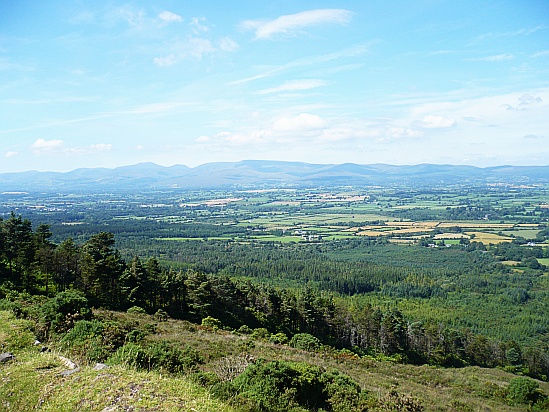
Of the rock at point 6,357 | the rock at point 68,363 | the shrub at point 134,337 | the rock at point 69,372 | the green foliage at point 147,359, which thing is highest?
the rock at point 69,372

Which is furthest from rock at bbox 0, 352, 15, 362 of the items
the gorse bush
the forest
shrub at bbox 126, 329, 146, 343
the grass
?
the gorse bush

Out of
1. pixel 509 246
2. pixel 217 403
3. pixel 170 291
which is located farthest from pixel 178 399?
pixel 509 246

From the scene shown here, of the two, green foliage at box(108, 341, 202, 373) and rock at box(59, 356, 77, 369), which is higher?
rock at box(59, 356, 77, 369)

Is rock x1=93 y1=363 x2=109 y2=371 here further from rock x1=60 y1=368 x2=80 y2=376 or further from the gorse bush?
the gorse bush

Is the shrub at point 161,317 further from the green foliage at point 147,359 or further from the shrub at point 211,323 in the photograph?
the green foliage at point 147,359

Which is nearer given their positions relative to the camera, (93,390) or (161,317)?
(93,390)

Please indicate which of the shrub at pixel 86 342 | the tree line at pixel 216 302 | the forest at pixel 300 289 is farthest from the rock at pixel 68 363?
the tree line at pixel 216 302

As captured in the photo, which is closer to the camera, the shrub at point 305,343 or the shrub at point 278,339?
the shrub at point 305,343

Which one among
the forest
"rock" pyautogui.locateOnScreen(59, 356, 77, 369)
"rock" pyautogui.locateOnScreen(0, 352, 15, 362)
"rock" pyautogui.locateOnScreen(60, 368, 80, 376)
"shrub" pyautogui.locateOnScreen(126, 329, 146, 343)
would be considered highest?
"rock" pyautogui.locateOnScreen(60, 368, 80, 376)

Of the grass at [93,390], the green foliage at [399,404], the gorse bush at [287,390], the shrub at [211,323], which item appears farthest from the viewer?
the shrub at [211,323]

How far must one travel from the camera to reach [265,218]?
476 feet

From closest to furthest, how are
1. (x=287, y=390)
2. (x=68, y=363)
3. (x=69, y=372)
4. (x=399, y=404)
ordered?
(x=69, y=372), (x=68, y=363), (x=287, y=390), (x=399, y=404)

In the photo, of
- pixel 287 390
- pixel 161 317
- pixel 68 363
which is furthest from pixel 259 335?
pixel 68 363

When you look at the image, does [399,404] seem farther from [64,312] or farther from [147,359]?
[64,312]
